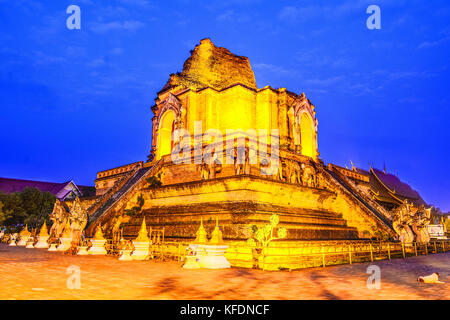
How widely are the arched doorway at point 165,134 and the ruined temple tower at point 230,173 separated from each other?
0.07 meters

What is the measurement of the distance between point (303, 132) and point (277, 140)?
3548 millimetres

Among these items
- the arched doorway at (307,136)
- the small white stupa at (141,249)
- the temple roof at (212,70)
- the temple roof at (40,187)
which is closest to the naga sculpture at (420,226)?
the arched doorway at (307,136)

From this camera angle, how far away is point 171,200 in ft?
56.4

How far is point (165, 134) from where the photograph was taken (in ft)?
77.7

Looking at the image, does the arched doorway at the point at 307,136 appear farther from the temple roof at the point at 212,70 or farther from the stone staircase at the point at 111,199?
the stone staircase at the point at 111,199

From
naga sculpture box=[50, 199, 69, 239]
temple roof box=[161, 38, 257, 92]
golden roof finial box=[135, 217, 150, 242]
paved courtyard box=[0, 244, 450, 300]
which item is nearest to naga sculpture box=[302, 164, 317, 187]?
temple roof box=[161, 38, 257, 92]

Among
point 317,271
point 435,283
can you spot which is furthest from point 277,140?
point 435,283

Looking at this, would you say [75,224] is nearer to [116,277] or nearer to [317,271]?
[116,277]

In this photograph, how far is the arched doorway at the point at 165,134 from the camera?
A: 23.4 m

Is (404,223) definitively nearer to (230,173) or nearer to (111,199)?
(230,173)

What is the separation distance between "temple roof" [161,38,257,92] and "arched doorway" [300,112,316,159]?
14.8ft

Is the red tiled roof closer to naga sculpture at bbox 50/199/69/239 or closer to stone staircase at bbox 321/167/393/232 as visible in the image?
naga sculpture at bbox 50/199/69/239

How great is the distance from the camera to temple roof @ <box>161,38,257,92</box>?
23219mm
